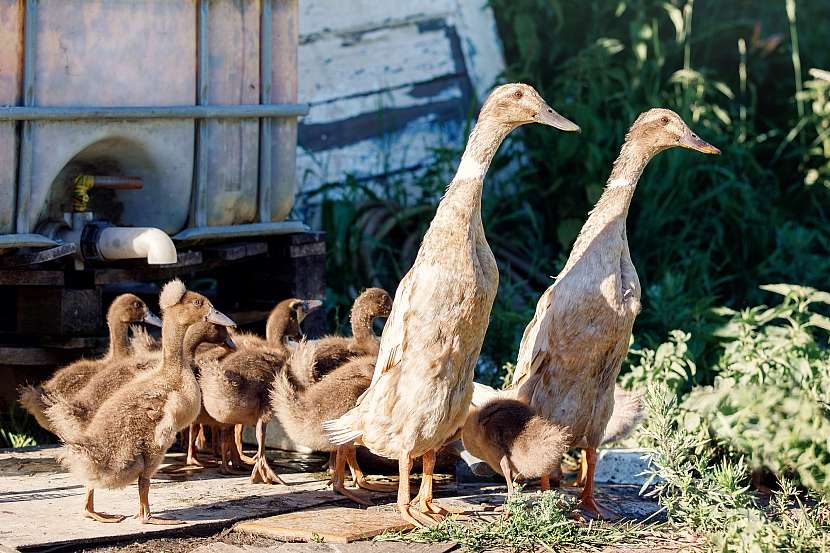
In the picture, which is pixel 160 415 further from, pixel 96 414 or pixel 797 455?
pixel 797 455

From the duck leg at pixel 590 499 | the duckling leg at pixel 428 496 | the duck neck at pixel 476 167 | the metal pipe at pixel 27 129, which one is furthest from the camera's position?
the metal pipe at pixel 27 129

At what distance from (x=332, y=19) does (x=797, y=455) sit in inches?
223

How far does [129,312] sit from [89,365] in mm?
309

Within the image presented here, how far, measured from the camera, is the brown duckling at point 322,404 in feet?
19.3

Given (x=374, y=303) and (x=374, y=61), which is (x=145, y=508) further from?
(x=374, y=61)

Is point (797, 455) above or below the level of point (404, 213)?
below

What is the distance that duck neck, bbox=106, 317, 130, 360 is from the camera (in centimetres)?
622

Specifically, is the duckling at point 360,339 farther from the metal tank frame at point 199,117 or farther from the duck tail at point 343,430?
the metal tank frame at point 199,117

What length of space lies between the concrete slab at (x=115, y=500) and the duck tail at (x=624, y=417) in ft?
4.61

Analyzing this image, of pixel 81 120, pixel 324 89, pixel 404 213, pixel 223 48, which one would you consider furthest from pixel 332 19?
pixel 81 120

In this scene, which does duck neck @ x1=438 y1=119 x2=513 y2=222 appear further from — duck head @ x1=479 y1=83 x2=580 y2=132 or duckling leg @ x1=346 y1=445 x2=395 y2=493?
duckling leg @ x1=346 y1=445 x2=395 y2=493

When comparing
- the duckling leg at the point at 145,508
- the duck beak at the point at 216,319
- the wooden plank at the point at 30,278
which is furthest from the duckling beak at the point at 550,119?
the wooden plank at the point at 30,278

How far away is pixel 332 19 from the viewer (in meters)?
9.67

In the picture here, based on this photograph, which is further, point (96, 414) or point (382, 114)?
point (382, 114)
